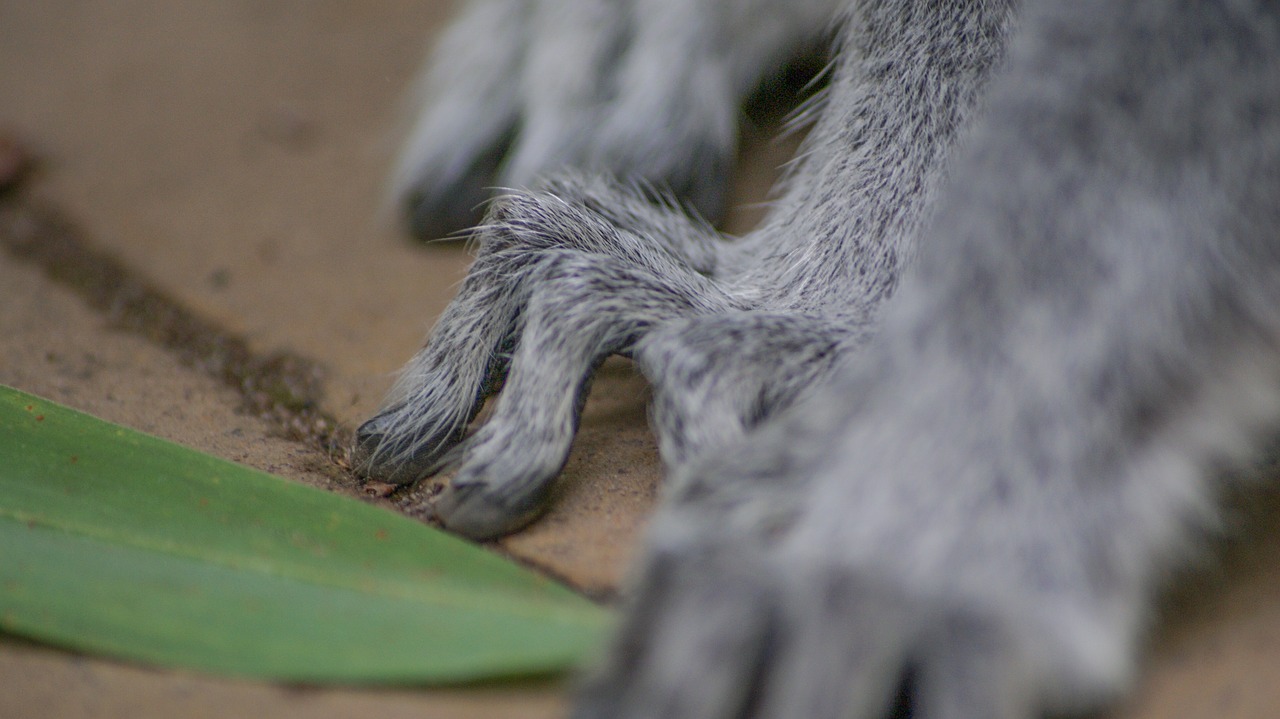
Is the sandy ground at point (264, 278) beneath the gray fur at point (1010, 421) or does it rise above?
beneath

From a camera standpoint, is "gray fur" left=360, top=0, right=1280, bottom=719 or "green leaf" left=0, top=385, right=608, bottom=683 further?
"green leaf" left=0, top=385, right=608, bottom=683

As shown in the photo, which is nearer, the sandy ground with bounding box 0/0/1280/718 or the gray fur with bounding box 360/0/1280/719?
the gray fur with bounding box 360/0/1280/719

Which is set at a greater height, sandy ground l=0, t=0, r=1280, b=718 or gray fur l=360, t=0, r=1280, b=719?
gray fur l=360, t=0, r=1280, b=719

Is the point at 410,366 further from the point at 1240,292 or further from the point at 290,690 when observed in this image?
the point at 1240,292

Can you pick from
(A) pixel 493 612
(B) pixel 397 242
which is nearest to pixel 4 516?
(A) pixel 493 612
